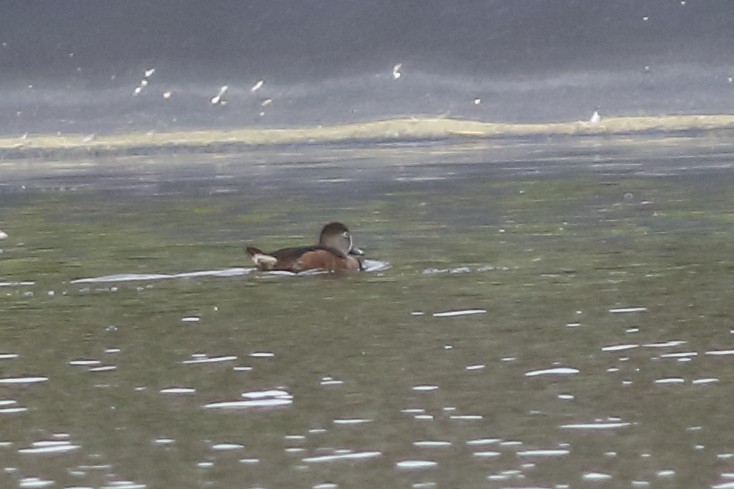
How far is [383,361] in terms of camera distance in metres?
19.5

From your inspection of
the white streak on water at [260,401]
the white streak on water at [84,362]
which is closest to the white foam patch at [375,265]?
the white streak on water at [84,362]

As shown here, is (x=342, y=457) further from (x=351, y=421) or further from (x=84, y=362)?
(x=84, y=362)

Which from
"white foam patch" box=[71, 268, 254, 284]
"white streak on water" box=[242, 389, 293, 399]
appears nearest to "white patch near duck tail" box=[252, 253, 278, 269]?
"white foam patch" box=[71, 268, 254, 284]

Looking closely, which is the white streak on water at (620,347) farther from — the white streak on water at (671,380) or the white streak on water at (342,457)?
the white streak on water at (342,457)

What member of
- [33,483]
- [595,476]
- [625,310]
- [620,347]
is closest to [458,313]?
[625,310]

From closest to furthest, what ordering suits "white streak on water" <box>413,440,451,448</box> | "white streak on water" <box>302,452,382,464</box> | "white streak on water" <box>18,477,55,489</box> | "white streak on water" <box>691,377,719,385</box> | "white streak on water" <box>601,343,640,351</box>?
"white streak on water" <box>18,477,55,489</box>, "white streak on water" <box>302,452,382,464</box>, "white streak on water" <box>413,440,451,448</box>, "white streak on water" <box>691,377,719,385</box>, "white streak on water" <box>601,343,640,351</box>

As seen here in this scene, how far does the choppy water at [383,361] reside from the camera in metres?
14.6

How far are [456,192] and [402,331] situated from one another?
131 ft

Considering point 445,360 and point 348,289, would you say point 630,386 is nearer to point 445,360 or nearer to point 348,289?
point 445,360

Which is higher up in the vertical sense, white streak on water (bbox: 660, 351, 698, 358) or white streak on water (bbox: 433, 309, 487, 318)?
white streak on water (bbox: 433, 309, 487, 318)

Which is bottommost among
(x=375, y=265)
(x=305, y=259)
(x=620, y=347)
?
(x=620, y=347)

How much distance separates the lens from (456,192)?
202 ft

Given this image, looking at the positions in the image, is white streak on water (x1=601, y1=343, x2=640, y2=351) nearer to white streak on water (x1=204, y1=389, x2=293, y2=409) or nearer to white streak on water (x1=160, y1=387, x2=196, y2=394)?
white streak on water (x1=204, y1=389, x2=293, y2=409)

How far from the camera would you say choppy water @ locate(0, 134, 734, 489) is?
48.0 ft
